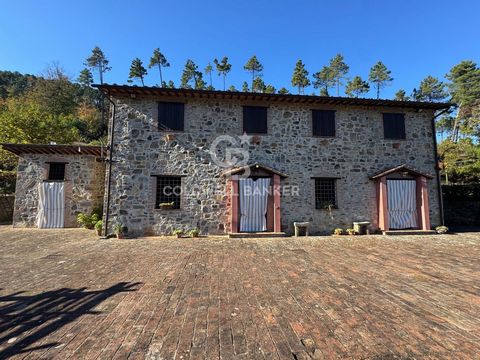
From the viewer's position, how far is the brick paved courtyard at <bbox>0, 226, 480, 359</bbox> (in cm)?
271

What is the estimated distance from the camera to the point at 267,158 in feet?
36.1

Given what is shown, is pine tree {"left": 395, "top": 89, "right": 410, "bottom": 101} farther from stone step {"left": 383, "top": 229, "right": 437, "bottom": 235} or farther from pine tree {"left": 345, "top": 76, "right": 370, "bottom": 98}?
stone step {"left": 383, "top": 229, "right": 437, "bottom": 235}

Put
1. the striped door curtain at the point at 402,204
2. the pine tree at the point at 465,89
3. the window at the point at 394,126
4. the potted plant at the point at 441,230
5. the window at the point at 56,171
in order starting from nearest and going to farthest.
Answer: the potted plant at the point at 441,230
the striped door curtain at the point at 402,204
the window at the point at 394,126
the window at the point at 56,171
the pine tree at the point at 465,89

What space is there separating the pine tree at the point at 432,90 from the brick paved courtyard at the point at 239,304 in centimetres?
3950

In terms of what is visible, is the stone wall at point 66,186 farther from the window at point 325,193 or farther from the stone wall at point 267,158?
the window at point 325,193

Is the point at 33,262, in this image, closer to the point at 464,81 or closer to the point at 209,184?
the point at 209,184

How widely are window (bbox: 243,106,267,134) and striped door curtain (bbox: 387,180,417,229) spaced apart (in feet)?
22.0

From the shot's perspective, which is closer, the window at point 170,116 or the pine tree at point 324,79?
the window at point 170,116

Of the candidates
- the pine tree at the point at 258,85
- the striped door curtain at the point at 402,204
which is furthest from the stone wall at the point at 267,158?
the pine tree at the point at 258,85

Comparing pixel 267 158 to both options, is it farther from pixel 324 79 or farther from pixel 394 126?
pixel 324 79

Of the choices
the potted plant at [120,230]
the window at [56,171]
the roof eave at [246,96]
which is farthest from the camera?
the window at [56,171]

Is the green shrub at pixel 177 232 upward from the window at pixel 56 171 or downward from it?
downward

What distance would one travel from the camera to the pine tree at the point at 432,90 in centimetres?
3509

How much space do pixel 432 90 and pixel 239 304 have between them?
46348 mm
